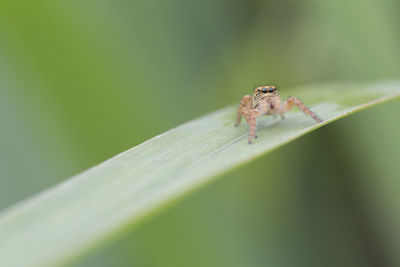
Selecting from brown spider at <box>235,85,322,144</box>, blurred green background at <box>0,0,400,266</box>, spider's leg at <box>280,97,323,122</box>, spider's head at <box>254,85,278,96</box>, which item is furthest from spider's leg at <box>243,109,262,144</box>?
blurred green background at <box>0,0,400,266</box>

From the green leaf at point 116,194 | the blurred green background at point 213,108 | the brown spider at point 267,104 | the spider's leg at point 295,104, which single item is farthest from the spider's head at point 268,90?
the blurred green background at point 213,108

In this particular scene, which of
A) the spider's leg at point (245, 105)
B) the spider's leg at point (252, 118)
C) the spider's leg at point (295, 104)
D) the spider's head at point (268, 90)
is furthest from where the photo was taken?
the spider's leg at point (245, 105)

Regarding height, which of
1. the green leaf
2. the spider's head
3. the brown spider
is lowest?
the green leaf

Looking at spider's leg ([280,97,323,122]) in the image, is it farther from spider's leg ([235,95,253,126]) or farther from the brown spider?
spider's leg ([235,95,253,126])

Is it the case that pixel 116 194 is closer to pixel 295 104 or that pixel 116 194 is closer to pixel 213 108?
pixel 295 104

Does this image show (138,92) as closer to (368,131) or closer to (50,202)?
(50,202)

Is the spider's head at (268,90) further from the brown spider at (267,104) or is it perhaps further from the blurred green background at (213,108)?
the blurred green background at (213,108)
